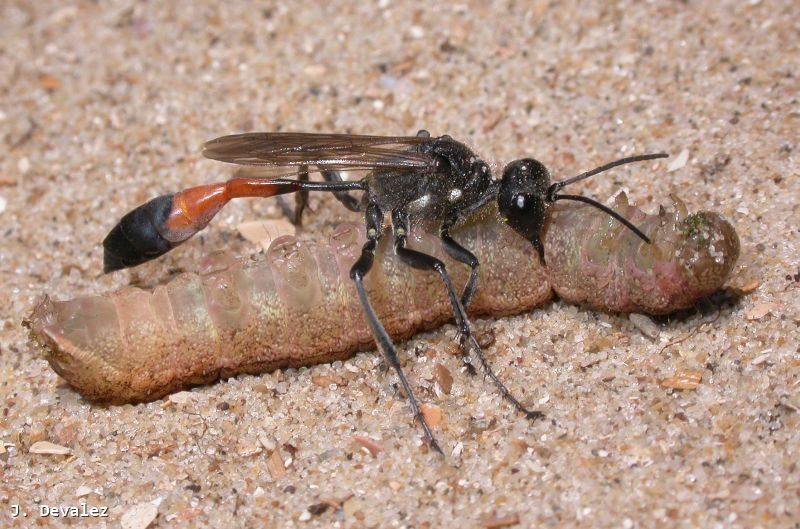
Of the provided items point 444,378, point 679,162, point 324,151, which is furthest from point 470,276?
point 679,162

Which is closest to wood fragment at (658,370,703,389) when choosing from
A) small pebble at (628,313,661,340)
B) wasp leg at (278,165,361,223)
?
small pebble at (628,313,661,340)

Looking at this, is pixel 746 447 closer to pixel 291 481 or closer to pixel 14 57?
pixel 291 481

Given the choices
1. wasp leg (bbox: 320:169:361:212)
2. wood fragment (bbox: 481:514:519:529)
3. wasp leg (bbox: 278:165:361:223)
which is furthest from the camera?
wasp leg (bbox: 320:169:361:212)

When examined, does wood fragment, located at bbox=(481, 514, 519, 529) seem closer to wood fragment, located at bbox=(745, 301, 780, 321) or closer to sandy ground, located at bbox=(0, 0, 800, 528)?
sandy ground, located at bbox=(0, 0, 800, 528)

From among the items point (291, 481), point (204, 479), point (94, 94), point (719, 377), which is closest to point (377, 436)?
point (291, 481)

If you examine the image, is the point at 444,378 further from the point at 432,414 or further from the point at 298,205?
the point at 298,205

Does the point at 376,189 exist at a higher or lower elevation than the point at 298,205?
higher

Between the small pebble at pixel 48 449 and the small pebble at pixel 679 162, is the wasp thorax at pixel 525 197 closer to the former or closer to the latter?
the small pebble at pixel 679 162
